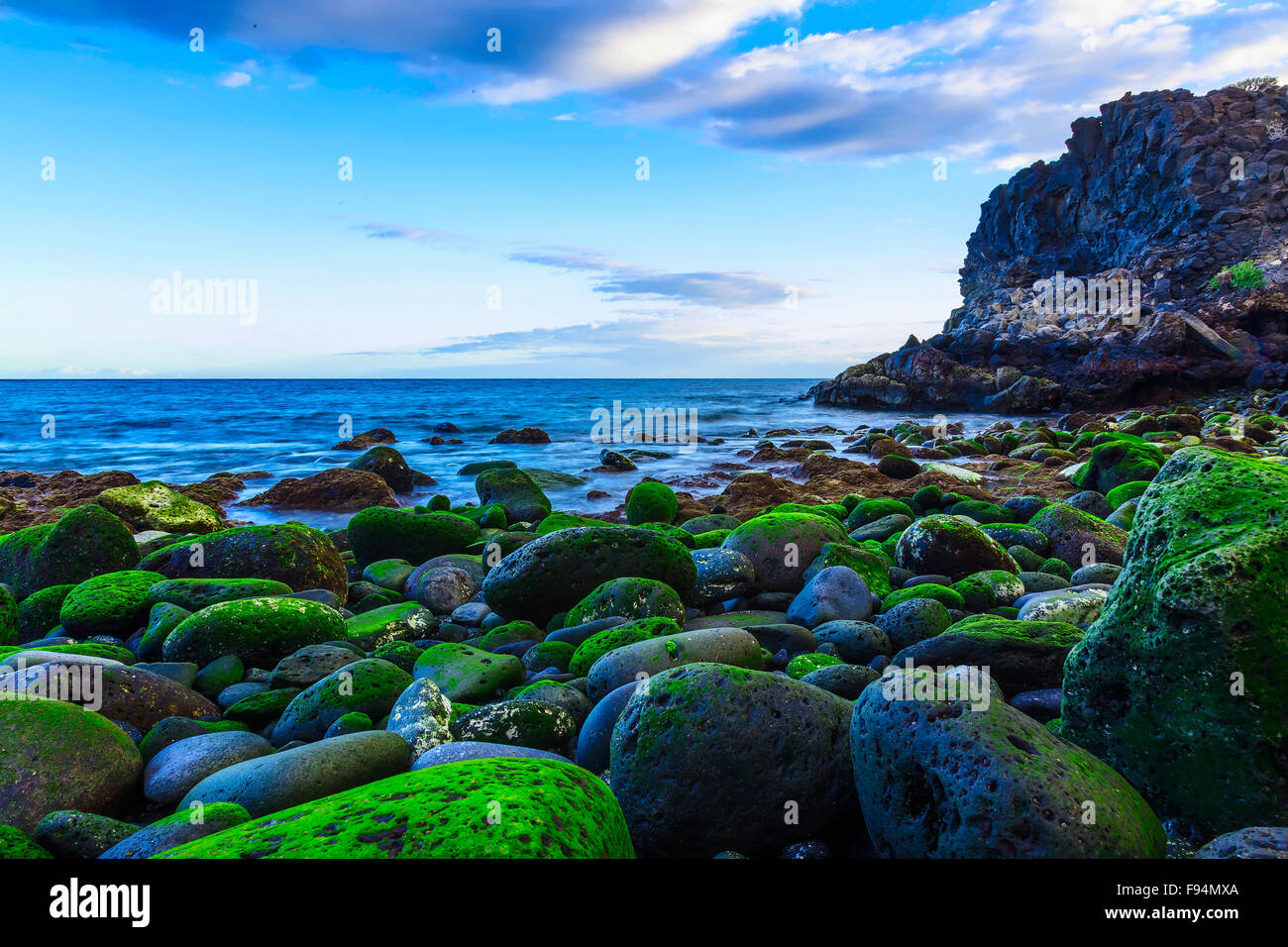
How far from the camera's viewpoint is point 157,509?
9797 mm

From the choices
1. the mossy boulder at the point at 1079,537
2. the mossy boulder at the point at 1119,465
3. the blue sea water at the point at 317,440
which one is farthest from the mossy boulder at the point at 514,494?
the mossy boulder at the point at 1119,465

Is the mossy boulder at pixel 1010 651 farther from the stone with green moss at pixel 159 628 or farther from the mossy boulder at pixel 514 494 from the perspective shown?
the mossy boulder at pixel 514 494

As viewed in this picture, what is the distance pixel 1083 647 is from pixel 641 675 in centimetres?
207

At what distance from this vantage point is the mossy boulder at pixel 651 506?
972 cm

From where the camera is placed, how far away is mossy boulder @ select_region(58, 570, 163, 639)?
556cm

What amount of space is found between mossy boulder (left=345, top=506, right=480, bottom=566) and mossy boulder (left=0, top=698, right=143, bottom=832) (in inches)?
194

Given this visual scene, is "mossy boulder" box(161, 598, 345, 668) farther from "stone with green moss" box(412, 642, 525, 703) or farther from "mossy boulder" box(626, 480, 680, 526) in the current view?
"mossy boulder" box(626, 480, 680, 526)

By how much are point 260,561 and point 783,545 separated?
502cm

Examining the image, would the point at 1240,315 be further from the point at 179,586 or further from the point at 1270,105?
the point at 179,586

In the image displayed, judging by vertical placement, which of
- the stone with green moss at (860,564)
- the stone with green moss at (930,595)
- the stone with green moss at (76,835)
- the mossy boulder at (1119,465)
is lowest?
the stone with green moss at (76,835)

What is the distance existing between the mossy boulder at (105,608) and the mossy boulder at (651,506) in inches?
222

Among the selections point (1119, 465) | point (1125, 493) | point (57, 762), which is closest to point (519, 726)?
point (57, 762)
